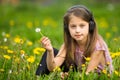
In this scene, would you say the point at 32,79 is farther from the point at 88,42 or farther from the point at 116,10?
the point at 116,10

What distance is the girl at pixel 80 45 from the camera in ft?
13.2

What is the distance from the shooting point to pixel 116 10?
37.9 ft

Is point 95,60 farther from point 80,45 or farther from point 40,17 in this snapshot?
point 40,17

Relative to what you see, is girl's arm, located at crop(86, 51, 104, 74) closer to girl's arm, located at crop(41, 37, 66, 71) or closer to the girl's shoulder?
the girl's shoulder

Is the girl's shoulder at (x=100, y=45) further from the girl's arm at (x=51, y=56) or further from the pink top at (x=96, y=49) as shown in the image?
the girl's arm at (x=51, y=56)

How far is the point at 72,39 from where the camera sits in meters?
4.22

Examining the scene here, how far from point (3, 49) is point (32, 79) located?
904 millimetres

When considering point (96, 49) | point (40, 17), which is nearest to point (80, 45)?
point (96, 49)

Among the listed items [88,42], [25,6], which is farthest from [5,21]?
[88,42]

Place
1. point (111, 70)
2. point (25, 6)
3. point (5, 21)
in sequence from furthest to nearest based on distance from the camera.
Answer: point (25, 6) < point (5, 21) < point (111, 70)

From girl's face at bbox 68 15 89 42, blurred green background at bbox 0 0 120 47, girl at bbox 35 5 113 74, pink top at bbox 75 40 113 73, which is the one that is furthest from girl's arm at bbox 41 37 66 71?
blurred green background at bbox 0 0 120 47

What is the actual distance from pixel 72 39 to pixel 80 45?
10 centimetres

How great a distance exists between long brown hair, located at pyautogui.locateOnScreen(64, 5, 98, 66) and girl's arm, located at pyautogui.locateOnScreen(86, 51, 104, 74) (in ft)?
0.26

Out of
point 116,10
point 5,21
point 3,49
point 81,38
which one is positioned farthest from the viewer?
point 116,10
